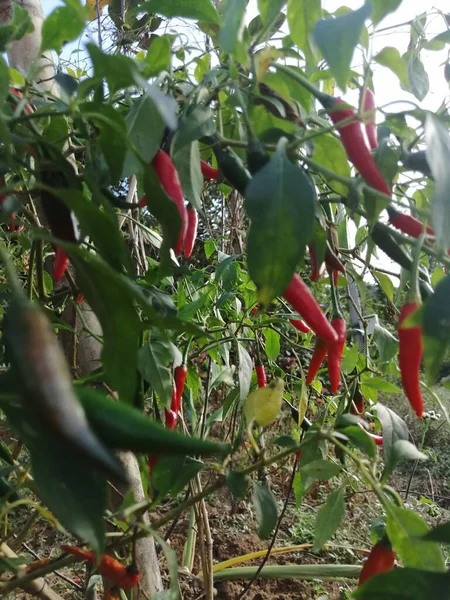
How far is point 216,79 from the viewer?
1.62 ft

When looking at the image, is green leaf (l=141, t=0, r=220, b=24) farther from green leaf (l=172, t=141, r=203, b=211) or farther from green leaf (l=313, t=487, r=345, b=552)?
green leaf (l=313, t=487, r=345, b=552)

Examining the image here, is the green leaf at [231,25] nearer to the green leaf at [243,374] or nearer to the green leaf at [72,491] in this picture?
the green leaf at [72,491]

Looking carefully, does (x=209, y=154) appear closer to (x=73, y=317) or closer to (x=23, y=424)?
(x=73, y=317)

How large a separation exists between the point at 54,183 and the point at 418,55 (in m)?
0.45

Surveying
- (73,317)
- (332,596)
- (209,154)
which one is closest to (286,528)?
(332,596)

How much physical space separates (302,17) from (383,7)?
0.08 metres

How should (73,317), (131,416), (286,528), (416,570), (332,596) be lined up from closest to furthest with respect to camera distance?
(131,416)
(416,570)
(73,317)
(332,596)
(286,528)

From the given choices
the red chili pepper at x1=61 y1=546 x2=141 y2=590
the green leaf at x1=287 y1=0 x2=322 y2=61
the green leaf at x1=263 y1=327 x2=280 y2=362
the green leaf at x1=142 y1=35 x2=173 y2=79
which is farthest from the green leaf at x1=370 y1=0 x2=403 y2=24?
the green leaf at x1=263 y1=327 x2=280 y2=362

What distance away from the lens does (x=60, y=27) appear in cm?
43

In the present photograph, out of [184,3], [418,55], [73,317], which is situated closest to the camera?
[184,3]

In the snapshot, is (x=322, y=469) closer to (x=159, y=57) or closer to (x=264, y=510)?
(x=264, y=510)

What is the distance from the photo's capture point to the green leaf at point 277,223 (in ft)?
1.01

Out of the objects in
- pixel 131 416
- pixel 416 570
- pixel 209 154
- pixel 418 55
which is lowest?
pixel 416 570

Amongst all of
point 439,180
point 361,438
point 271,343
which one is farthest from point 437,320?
point 271,343
